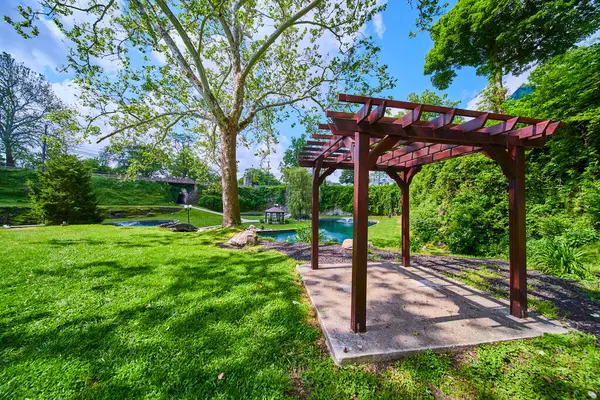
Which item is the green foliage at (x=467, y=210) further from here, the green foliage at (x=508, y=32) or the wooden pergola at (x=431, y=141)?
the green foliage at (x=508, y=32)

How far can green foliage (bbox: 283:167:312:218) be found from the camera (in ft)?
64.2

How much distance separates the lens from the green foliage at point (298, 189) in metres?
19.6

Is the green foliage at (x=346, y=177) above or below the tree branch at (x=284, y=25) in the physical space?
above

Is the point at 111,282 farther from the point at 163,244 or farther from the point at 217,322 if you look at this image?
the point at 163,244

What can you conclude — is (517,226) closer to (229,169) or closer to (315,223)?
(315,223)

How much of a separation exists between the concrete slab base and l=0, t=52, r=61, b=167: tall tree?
34.0 metres

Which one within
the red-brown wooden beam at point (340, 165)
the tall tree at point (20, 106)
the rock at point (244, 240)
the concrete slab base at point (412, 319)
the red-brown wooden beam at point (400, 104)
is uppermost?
the tall tree at point (20, 106)

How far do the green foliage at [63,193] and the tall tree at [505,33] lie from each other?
15.7m

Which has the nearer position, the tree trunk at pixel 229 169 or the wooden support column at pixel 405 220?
the wooden support column at pixel 405 220

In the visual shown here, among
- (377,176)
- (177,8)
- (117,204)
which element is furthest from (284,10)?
(377,176)

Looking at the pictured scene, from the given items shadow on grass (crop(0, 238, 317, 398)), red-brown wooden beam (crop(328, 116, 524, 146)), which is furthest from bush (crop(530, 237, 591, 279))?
shadow on grass (crop(0, 238, 317, 398))

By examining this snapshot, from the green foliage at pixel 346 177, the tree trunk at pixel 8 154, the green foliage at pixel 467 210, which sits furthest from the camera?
the green foliage at pixel 346 177

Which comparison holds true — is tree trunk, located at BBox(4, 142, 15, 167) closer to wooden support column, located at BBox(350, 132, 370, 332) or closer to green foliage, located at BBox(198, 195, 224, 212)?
green foliage, located at BBox(198, 195, 224, 212)

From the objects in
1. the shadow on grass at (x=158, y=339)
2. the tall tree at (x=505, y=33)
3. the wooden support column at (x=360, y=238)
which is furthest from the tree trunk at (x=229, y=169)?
the tall tree at (x=505, y=33)
